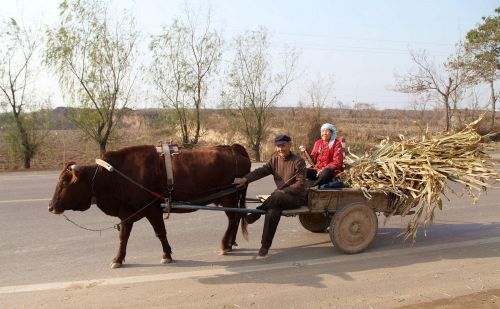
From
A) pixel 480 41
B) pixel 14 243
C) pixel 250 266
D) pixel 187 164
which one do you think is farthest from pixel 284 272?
pixel 480 41

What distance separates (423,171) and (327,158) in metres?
1.33

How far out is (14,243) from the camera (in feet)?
20.4

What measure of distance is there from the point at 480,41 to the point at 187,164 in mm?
25714

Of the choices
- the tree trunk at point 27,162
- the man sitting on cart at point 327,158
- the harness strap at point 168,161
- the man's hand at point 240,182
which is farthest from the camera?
the tree trunk at point 27,162

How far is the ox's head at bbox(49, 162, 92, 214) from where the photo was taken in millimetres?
5084

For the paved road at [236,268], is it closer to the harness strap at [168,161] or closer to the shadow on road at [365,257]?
the shadow on road at [365,257]

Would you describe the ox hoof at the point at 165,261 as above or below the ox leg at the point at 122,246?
below

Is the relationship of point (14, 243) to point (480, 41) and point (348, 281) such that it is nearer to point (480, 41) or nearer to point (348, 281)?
point (348, 281)

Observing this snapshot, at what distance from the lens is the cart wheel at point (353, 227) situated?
561 cm

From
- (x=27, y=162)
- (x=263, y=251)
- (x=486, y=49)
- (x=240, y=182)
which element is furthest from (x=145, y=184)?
(x=486, y=49)

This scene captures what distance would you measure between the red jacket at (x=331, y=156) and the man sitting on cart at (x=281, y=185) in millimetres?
713

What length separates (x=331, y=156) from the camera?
635cm

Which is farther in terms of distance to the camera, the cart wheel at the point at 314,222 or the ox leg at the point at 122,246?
the cart wheel at the point at 314,222

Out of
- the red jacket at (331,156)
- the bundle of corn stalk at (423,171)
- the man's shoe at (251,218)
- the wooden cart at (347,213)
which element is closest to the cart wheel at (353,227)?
the wooden cart at (347,213)
